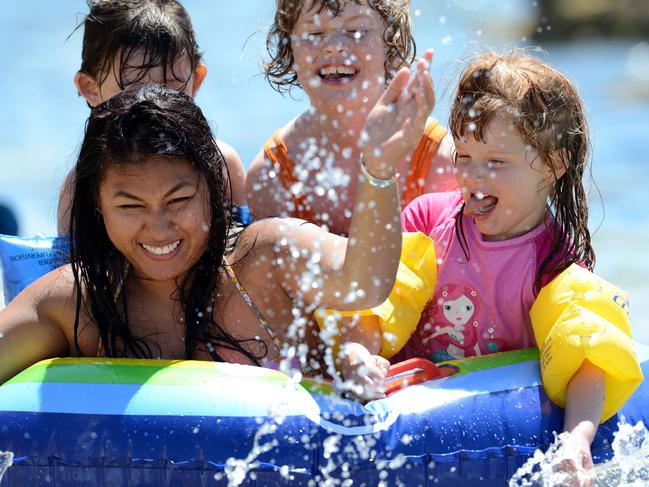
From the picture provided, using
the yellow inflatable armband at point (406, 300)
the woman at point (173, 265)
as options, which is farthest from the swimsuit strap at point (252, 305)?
the yellow inflatable armband at point (406, 300)

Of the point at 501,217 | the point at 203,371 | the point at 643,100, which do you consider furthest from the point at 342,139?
the point at 643,100

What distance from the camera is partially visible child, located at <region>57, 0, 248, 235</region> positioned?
431 centimetres

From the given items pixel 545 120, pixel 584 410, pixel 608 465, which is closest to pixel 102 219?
pixel 545 120

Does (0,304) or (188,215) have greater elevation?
(0,304)

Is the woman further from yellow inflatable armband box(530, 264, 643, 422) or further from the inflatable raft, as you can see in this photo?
yellow inflatable armband box(530, 264, 643, 422)

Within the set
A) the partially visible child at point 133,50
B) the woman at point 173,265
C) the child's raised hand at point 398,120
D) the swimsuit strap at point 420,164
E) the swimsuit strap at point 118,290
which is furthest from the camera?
the partially visible child at point 133,50

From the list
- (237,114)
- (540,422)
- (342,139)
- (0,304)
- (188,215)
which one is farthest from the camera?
(237,114)

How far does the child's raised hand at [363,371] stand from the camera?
3.00 m

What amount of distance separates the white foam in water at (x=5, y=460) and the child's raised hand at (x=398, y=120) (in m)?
1.25

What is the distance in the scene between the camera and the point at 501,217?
3330 mm

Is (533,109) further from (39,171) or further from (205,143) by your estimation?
(39,171)

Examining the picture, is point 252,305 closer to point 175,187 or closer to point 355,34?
point 175,187

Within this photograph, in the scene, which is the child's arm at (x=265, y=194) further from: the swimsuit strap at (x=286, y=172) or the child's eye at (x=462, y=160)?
the child's eye at (x=462, y=160)

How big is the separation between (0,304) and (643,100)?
757 cm
